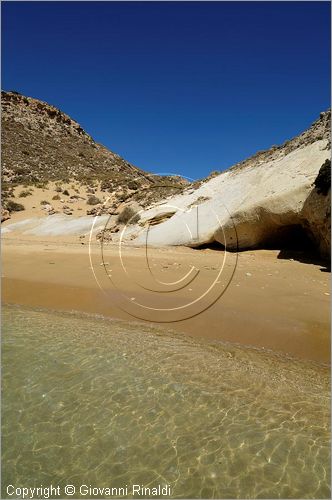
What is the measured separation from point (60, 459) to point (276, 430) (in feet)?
6.99

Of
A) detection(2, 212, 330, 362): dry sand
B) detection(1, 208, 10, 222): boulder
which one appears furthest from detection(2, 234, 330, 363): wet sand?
detection(1, 208, 10, 222): boulder

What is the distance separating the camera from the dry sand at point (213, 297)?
20.0 ft

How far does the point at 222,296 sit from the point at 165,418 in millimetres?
4274

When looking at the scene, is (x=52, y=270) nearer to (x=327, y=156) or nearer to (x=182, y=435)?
(x=182, y=435)

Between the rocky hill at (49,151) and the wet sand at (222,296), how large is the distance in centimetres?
2068

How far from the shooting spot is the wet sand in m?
6.09

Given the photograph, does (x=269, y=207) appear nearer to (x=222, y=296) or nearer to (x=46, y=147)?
(x=222, y=296)

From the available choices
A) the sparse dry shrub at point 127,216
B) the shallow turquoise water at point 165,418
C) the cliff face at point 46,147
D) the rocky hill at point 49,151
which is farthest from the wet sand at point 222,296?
the cliff face at point 46,147

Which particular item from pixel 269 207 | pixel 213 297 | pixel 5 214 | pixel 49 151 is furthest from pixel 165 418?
pixel 49 151

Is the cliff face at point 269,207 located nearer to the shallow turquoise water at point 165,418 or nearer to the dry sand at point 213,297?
the dry sand at point 213,297

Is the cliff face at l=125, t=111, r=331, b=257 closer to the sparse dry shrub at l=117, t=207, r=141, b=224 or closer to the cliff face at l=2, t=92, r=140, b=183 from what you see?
the sparse dry shrub at l=117, t=207, r=141, b=224

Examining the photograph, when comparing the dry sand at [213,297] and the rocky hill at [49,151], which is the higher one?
the rocky hill at [49,151]

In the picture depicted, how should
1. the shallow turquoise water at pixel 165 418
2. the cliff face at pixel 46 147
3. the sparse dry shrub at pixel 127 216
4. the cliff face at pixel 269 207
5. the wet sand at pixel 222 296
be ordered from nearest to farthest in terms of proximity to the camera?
the shallow turquoise water at pixel 165 418 → the wet sand at pixel 222 296 → the cliff face at pixel 269 207 → the sparse dry shrub at pixel 127 216 → the cliff face at pixel 46 147

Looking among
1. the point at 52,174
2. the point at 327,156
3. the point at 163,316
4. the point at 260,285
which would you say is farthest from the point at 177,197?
the point at 52,174
